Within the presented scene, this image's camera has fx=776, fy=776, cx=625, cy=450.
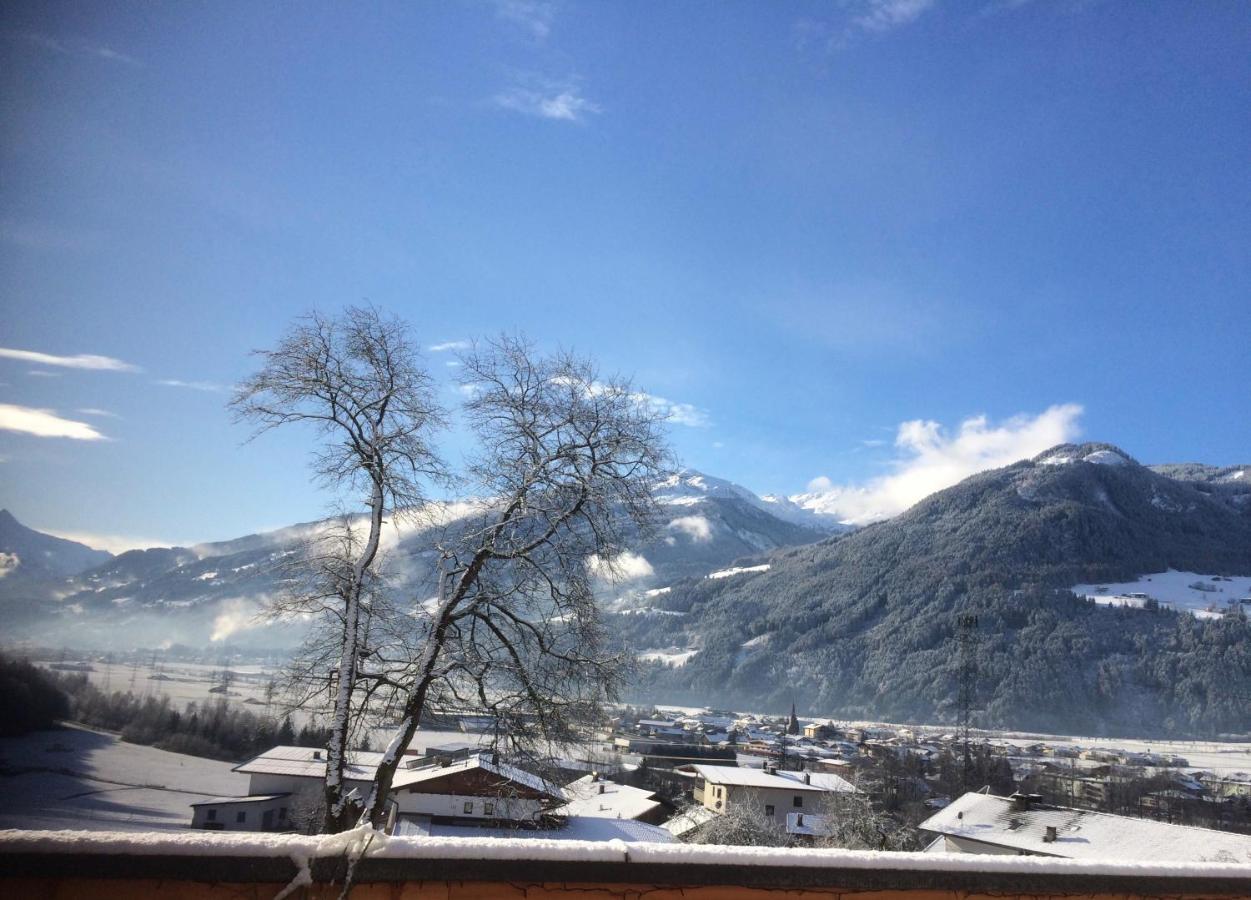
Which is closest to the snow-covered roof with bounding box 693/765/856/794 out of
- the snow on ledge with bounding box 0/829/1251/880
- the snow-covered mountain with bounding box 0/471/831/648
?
the snow-covered mountain with bounding box 0/471/831/648

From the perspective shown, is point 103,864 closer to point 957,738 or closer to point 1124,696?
point 957,738

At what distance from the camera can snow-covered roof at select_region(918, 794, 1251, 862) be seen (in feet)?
93.6

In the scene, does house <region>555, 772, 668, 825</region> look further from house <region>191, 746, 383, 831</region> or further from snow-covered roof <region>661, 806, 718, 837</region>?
house <region>191, 746, 383, 831</region>

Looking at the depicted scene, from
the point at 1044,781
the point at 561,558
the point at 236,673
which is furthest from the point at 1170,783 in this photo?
the point at 561,558

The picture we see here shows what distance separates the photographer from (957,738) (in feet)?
340

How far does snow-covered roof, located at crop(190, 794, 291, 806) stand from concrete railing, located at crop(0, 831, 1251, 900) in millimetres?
12096

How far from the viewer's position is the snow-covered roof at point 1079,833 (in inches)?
1123

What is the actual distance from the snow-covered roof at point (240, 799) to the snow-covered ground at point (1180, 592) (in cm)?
19677

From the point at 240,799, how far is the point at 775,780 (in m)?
39.5

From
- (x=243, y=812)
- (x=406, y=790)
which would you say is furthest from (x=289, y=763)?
(x=406, y=790)

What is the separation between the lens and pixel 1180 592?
189 meters

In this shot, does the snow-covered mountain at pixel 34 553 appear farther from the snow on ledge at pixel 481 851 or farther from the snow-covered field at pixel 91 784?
the snow on ledge at pixel 481 851

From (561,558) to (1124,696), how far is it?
180 m

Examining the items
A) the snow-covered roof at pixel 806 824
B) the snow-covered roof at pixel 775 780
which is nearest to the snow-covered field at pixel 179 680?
the snow-covered roof at pixel 806 824
